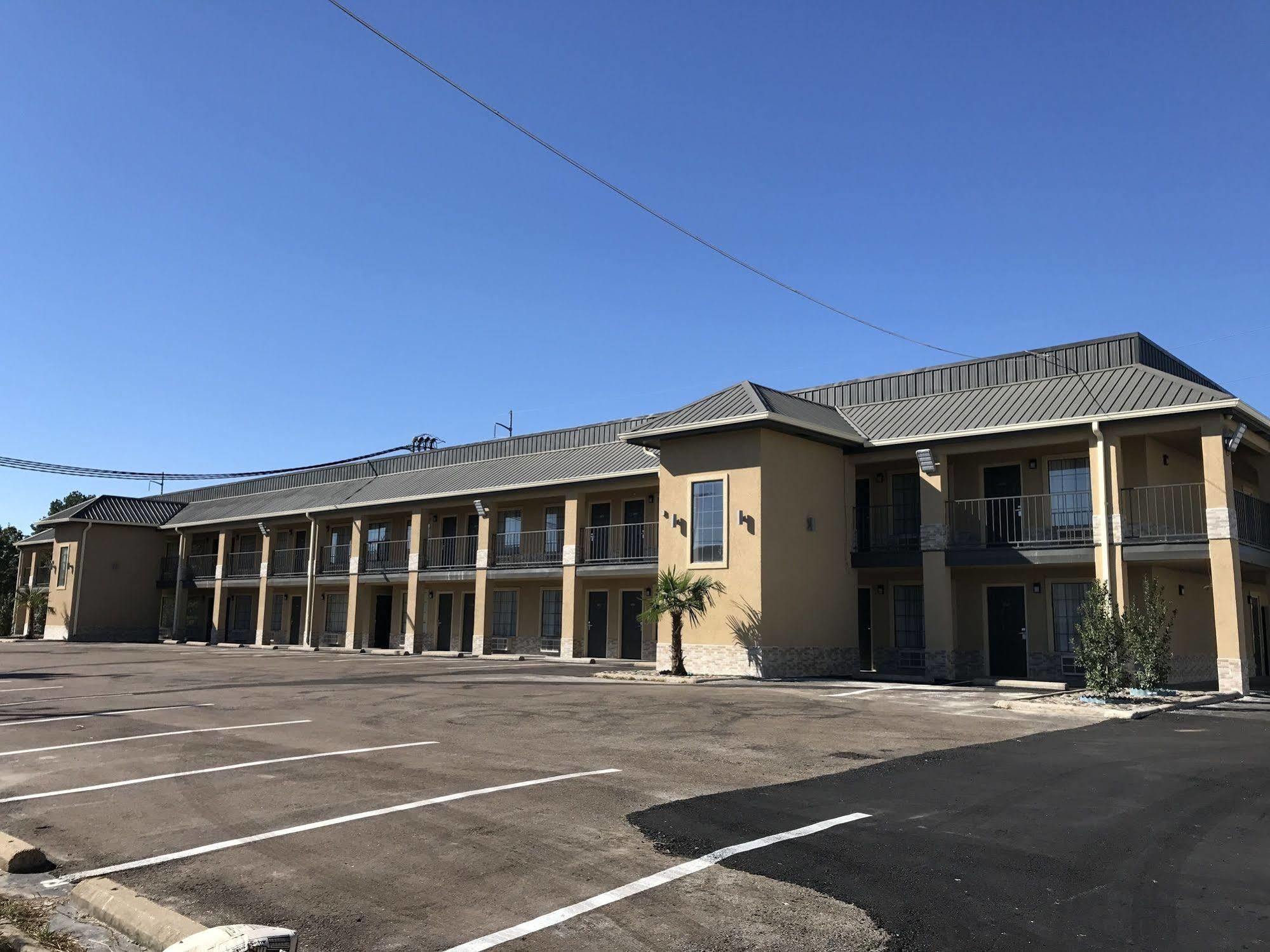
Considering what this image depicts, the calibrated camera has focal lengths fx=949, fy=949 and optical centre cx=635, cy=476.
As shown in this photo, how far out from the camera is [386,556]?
37.3m

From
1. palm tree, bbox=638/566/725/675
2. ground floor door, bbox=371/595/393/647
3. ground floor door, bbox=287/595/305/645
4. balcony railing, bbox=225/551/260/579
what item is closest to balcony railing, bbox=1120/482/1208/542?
palm tree, bbox=638/566/725/675

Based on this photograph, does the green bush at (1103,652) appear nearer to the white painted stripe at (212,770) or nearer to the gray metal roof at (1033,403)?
the gray metal roof at (1033,403)

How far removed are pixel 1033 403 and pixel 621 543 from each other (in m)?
12.5

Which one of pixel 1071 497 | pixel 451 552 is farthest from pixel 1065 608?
pixel 451 552

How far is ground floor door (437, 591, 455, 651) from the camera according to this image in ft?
115

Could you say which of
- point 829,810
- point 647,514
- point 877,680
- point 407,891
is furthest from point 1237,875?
point 647,514

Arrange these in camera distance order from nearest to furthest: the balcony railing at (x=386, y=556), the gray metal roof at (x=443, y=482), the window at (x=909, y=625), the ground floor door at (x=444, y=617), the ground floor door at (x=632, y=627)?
the window at (x=909, y=625) < the ground floor door at (x=632, y=627) < the gray metal roof at (x=443, y=482) < the ground floor door at (x=444, y=617) < the balcony railing at (x=386, y=556)

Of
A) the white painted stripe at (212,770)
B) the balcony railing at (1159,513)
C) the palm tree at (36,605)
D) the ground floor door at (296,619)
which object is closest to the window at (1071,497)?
the balcony railing at (1159,513)

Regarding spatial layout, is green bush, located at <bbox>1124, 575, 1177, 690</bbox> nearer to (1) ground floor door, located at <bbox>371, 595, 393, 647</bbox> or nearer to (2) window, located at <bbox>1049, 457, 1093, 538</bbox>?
(2) window, located at <bbox>1049, 457, 1093, 538</bbox>

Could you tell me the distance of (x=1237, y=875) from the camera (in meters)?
5.64

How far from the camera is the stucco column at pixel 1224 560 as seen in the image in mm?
18484

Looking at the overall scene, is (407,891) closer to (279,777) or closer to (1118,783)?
(279,777)

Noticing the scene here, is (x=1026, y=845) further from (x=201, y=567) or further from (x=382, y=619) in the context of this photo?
(x=201, y=567)

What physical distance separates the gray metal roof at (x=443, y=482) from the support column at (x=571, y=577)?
3.16 ft
